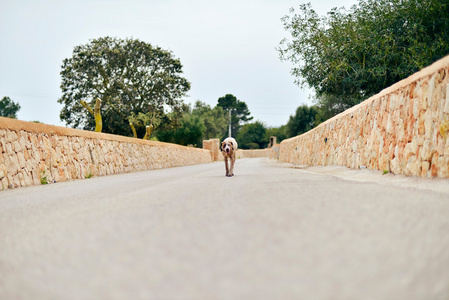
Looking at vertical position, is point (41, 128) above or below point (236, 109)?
below

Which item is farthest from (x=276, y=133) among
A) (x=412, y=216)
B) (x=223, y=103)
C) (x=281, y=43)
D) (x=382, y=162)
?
(x=412, y=216)

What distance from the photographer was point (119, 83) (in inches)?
1641

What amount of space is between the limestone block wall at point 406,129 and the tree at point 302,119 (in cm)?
5881

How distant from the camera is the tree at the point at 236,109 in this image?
12360cm

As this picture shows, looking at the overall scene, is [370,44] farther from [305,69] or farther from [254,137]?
[254,137]

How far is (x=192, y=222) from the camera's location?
10.1 feet

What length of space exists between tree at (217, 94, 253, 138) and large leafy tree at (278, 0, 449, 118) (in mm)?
99056

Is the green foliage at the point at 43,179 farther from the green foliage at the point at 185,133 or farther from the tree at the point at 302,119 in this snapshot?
the tree at the point at 302,119

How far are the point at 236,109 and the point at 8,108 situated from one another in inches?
2618

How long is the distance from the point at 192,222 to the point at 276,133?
104 metres

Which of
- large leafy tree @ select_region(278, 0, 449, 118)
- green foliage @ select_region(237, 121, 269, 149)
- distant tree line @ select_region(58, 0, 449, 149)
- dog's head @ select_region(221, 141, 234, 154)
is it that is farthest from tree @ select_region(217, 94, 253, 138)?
dog's head @ select_region(221, 141, 234, 154)

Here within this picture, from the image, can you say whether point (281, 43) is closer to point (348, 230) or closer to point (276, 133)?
point (348, 230)

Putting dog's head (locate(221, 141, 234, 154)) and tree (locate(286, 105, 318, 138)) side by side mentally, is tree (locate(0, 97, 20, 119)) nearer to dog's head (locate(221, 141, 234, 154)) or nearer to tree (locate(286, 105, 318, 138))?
tree (locate(286, 105, 318, 138))

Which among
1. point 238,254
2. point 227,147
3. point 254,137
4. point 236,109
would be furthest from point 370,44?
point 236,109
